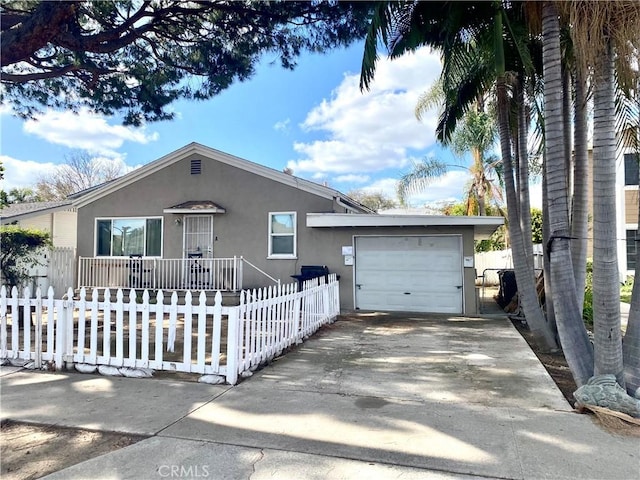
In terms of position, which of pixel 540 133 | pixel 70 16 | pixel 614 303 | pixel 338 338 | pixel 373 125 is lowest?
pixel 338 338

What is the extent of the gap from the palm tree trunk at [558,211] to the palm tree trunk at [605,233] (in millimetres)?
447

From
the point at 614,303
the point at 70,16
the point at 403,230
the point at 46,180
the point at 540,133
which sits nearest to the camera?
the point at 614,303

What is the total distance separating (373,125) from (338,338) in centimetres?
2007

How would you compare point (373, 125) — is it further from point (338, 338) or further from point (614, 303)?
point (614, 303)

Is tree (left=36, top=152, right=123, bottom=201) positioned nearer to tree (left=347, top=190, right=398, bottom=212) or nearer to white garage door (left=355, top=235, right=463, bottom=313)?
tree (left=347, top=190, right=398, bottom=212)

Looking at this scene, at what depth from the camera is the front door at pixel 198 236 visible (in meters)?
12.8

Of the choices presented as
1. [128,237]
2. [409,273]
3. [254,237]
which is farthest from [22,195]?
[409,273]

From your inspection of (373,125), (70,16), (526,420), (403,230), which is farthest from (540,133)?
(373,125)

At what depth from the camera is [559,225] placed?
498 centimetres

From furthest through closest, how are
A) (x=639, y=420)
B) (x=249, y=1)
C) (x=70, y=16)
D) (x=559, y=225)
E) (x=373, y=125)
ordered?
(x=373, y=125), (x=249, y=1), (x=70, y=16), (x=559, y=225), (x=639, y=420)

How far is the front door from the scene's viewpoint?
12773 mm

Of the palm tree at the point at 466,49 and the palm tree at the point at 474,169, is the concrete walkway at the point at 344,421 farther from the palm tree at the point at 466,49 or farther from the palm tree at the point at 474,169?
the palm tree at the point at 474,169

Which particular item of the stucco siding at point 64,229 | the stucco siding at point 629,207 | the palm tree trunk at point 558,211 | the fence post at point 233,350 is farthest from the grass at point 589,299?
the stucco siding at point 64,229

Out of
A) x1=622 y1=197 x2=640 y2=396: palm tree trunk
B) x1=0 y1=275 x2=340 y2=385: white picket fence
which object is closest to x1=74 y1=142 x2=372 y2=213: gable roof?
x1=0 y1=275 x2=340 y2=385: white picket fence
